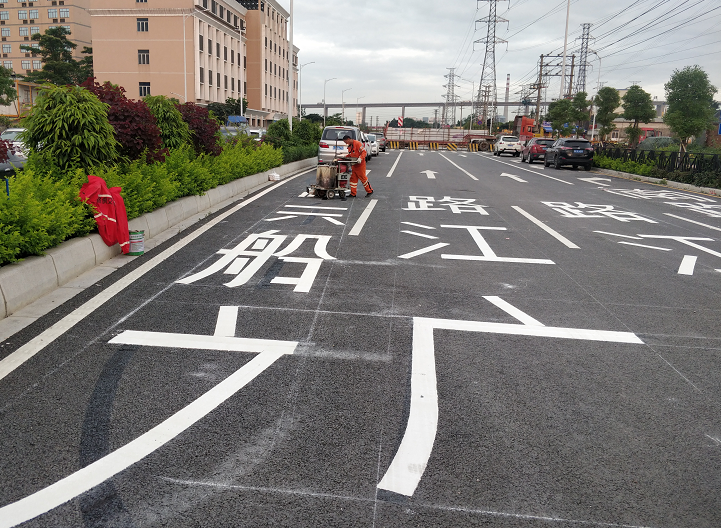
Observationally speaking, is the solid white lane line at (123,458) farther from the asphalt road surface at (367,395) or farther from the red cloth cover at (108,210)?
the red cloth cover at (108,210)

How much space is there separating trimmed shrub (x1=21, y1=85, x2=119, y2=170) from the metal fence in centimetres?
2036

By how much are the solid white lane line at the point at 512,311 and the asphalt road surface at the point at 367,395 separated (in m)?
0.04

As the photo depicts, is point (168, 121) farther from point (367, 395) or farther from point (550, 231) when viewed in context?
point (367, 395)

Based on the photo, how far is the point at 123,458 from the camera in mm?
3451

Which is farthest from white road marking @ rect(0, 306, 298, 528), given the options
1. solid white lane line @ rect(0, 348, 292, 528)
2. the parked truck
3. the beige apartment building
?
the beige apartment building

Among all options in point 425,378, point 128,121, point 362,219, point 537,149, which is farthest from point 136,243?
point 537,149

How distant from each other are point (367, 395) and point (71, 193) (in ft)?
17.5

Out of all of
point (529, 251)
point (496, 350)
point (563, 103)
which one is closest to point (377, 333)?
point (496, 350)

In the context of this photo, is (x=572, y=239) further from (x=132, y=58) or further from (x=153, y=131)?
(x=132, y=58)

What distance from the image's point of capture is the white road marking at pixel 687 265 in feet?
27.4

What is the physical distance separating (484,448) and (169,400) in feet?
7.13

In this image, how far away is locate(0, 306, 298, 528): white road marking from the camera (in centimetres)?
303

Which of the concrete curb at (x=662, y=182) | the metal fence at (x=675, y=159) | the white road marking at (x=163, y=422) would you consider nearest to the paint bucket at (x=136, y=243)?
the white road marking at (x=163, y=422)

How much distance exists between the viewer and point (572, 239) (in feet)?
A: 35.1
